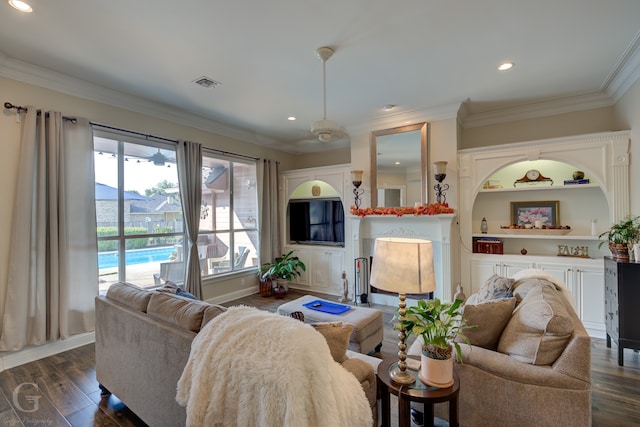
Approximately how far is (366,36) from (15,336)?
14.4 feet

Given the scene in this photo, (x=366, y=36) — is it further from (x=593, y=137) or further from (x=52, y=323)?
(x=52, y=323)

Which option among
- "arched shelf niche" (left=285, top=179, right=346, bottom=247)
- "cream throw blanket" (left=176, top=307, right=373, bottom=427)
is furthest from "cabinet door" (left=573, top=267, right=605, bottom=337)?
"cream throw blanket" (left=176, top=307, right=373, bottom=427)

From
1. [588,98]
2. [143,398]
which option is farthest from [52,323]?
[588,98]

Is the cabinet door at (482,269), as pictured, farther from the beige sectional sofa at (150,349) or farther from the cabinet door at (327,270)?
the beige sectional sofa at (150,349)

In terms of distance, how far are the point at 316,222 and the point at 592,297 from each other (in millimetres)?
4139

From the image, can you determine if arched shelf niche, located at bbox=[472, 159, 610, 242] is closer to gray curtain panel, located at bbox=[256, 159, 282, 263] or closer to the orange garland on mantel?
the orange garland on mantel

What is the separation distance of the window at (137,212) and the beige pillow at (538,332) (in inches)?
166

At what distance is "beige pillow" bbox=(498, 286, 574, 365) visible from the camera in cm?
165

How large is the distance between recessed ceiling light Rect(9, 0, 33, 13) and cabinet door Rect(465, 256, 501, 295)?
5.25 meters

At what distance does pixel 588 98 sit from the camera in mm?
3795

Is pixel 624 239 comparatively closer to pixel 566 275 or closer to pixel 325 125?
pixel 566 275

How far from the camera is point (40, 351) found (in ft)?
9.93

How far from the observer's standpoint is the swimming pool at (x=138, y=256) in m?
3.64

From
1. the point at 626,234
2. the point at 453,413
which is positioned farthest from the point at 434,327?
the point at 626,234
